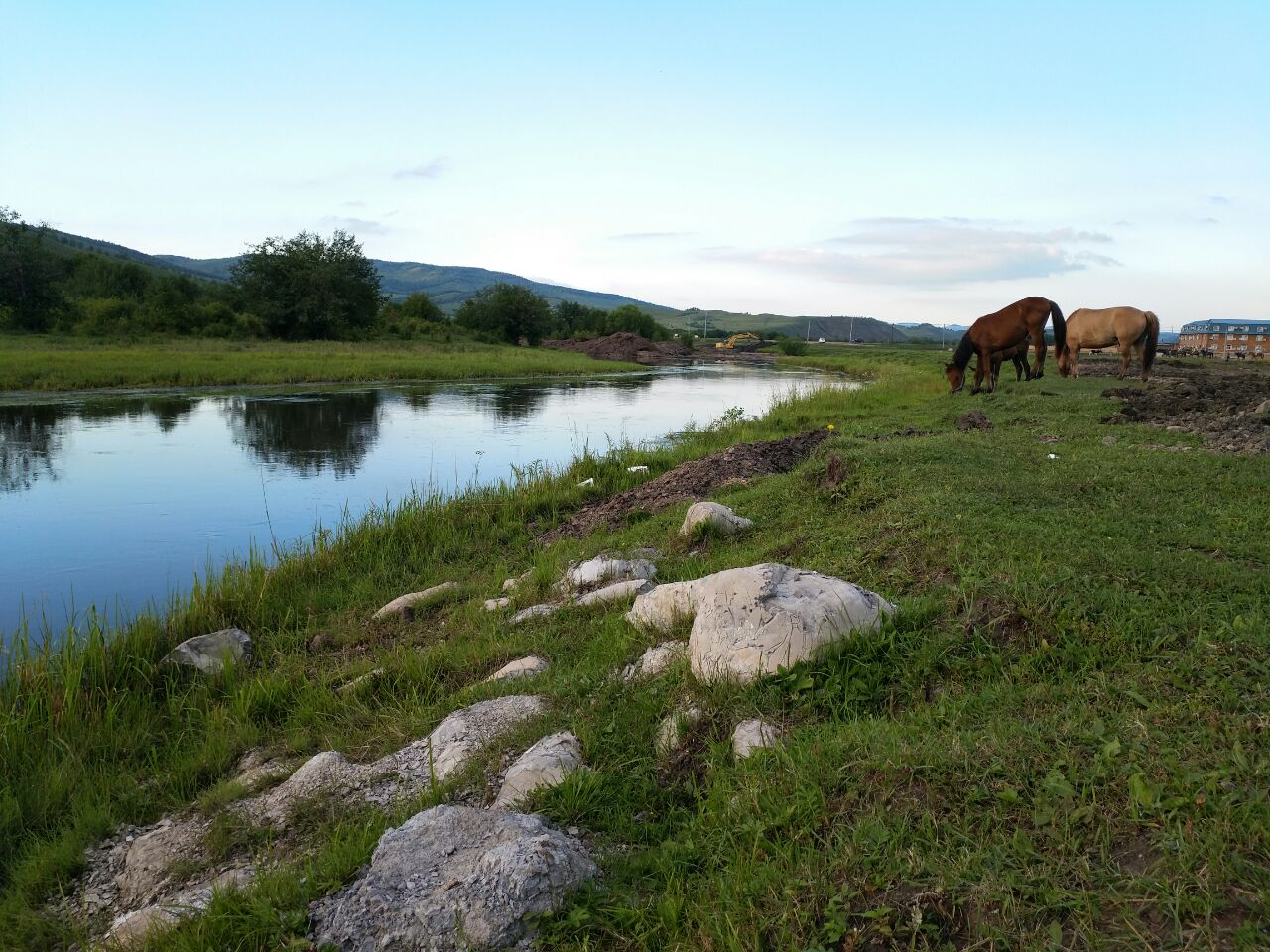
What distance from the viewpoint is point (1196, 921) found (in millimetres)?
2086

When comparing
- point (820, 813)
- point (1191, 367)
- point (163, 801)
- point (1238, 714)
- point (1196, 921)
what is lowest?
point (163, 801)

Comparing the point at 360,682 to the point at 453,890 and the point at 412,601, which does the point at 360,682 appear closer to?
the point at 412,601

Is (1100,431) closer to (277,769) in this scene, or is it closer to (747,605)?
(747,605)

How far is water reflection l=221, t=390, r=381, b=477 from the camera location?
15.6 meters

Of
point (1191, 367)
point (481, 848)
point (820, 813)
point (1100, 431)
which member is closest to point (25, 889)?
point (481, 848)

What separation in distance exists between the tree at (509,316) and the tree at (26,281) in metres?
31.8

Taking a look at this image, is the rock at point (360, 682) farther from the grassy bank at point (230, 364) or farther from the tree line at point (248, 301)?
the tree line at point (248, 301)

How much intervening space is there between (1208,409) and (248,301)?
5395 cm

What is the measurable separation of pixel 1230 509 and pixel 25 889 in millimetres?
7727

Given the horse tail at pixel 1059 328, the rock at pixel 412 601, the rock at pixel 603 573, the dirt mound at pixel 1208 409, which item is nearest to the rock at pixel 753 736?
the rock at pixel 603 573

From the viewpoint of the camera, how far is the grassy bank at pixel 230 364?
26406mm

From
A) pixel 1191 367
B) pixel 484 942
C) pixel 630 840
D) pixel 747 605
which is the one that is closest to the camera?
pixel 484 942

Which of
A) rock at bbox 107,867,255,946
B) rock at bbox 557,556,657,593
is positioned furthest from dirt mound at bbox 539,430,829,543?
rock at bbox 107,867,255,946

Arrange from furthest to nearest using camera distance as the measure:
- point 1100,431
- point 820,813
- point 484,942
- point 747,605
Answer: point 1100,431 → point 747,605 → point 820,813 → point 484,942
